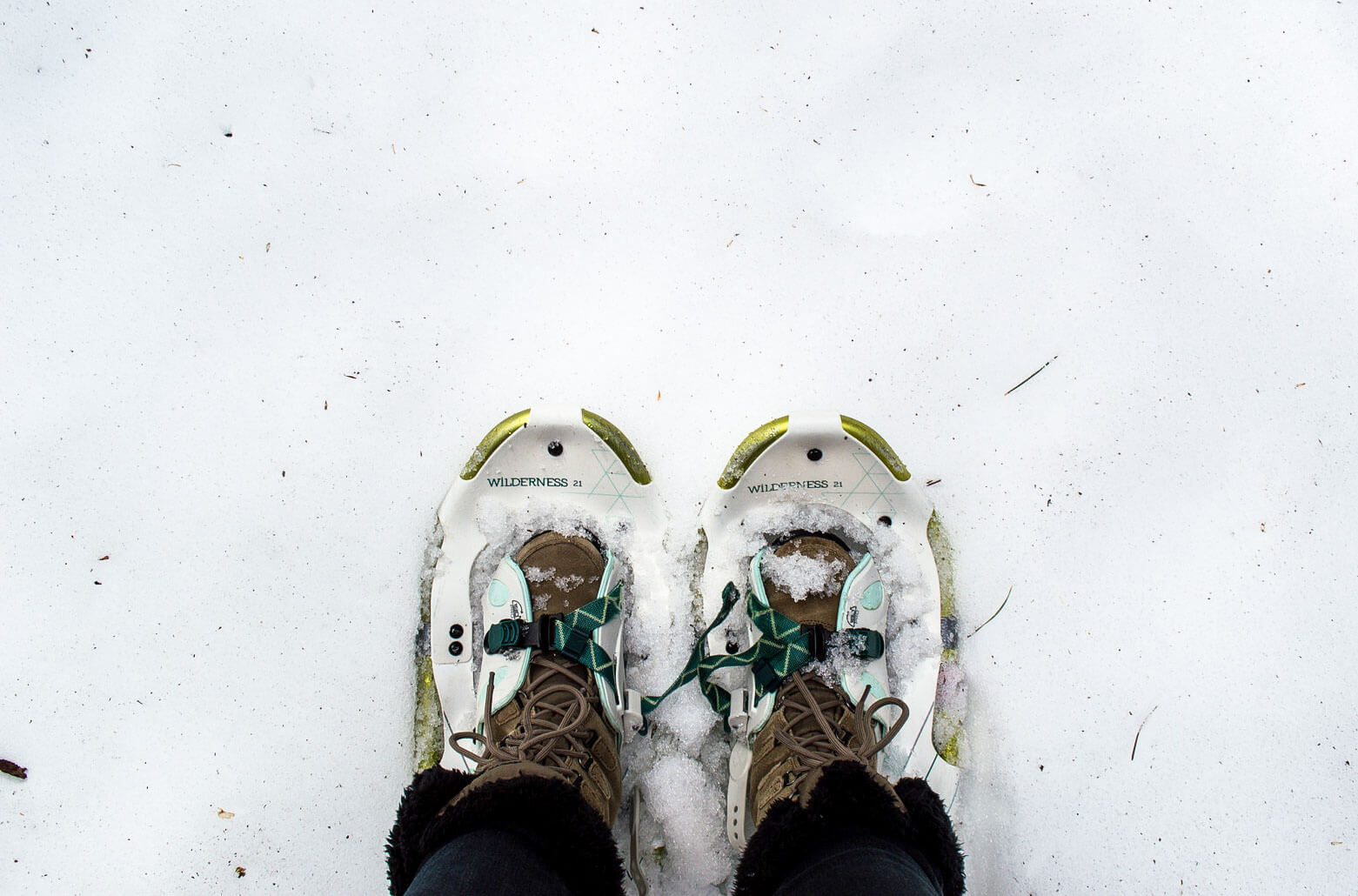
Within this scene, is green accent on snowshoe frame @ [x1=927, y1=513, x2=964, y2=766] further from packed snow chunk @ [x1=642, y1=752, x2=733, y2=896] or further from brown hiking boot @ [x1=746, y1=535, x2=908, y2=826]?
packed snow chunk @ [x1=642, y1=752, x2=733, y2=896]

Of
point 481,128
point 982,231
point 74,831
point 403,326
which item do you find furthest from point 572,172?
point 74,831

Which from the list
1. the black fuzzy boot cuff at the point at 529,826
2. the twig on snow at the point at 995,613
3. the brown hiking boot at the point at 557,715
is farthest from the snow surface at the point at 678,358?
the black fuzzy boot cuff at the point at 529,826

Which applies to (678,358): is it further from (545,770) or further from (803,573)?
(545,770)

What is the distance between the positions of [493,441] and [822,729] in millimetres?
784

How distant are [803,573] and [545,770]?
22.2 inches

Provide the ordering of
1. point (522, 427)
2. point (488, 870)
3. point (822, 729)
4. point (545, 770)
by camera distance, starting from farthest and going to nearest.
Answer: point (522, 427), point (822, 729), point (545, 770), point (488, 870)

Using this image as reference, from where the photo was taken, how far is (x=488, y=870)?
951 millimetres

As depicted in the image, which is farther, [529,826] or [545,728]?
[545,728]

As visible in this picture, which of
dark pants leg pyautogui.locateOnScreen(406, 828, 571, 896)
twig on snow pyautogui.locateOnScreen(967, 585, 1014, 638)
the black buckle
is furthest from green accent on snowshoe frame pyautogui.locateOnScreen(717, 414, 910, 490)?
dark pants leg pyautogui.locateOnScreen(406, 828, 571, 896)

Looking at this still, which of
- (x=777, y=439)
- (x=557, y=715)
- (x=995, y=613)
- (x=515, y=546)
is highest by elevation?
(x=777, y=439)

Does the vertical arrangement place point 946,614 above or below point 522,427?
below

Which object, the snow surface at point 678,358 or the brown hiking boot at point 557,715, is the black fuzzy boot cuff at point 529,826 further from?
the snow surface at point 678,358

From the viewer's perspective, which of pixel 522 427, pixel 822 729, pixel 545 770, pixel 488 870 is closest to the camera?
pixel 488 870

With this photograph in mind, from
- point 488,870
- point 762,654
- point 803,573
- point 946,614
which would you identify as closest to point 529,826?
point 488,870
